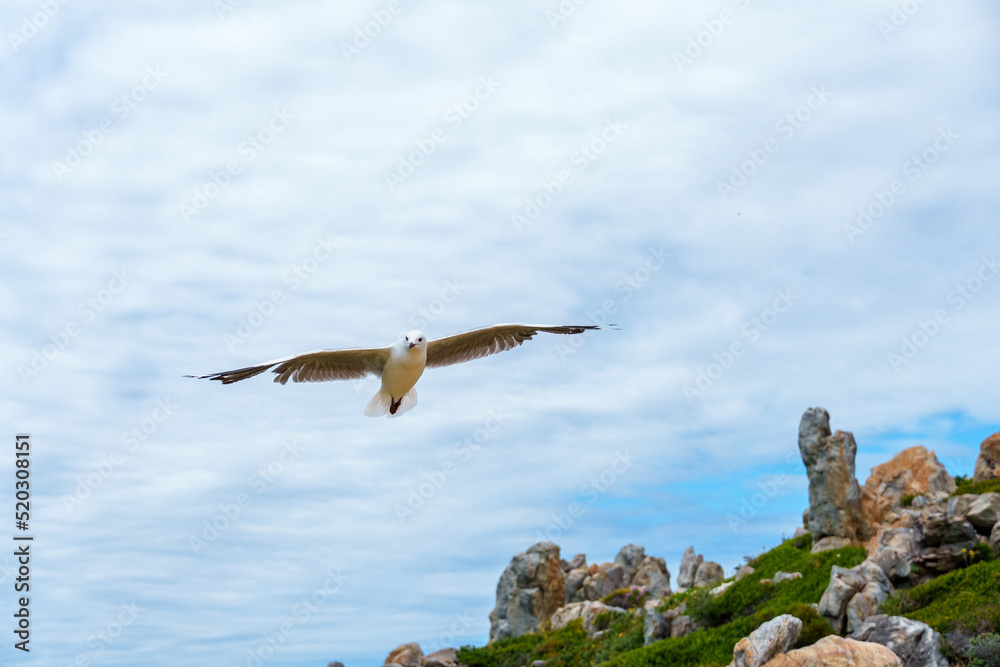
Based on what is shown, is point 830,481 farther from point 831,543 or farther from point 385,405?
point 385,405

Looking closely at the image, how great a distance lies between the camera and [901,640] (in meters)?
12.2

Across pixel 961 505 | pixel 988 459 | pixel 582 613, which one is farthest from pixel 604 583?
pixel 961 505

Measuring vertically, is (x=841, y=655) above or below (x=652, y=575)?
below

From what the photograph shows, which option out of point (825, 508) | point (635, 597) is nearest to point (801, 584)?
point (825, 508)

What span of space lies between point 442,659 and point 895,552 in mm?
12790

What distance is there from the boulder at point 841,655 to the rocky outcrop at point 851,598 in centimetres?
350

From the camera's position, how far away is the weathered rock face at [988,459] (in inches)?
1006

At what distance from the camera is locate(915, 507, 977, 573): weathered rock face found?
1593cm

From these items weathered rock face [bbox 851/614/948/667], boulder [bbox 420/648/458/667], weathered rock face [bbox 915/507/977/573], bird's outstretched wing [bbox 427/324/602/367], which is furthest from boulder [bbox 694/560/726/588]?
bird's outstretched wing [bbox 427/324/602/367]

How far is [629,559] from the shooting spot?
99.2 feet

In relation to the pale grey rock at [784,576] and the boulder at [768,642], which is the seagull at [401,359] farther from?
the pale grey rock at [784,576]

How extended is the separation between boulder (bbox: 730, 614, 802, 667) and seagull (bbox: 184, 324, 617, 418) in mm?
4762

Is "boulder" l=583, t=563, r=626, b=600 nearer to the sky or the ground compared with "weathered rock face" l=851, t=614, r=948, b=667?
nearer to the sky

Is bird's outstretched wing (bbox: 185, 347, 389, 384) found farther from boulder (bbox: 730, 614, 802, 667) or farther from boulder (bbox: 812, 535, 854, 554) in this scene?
boulder (bbox: 812, 535, 854, 554)
